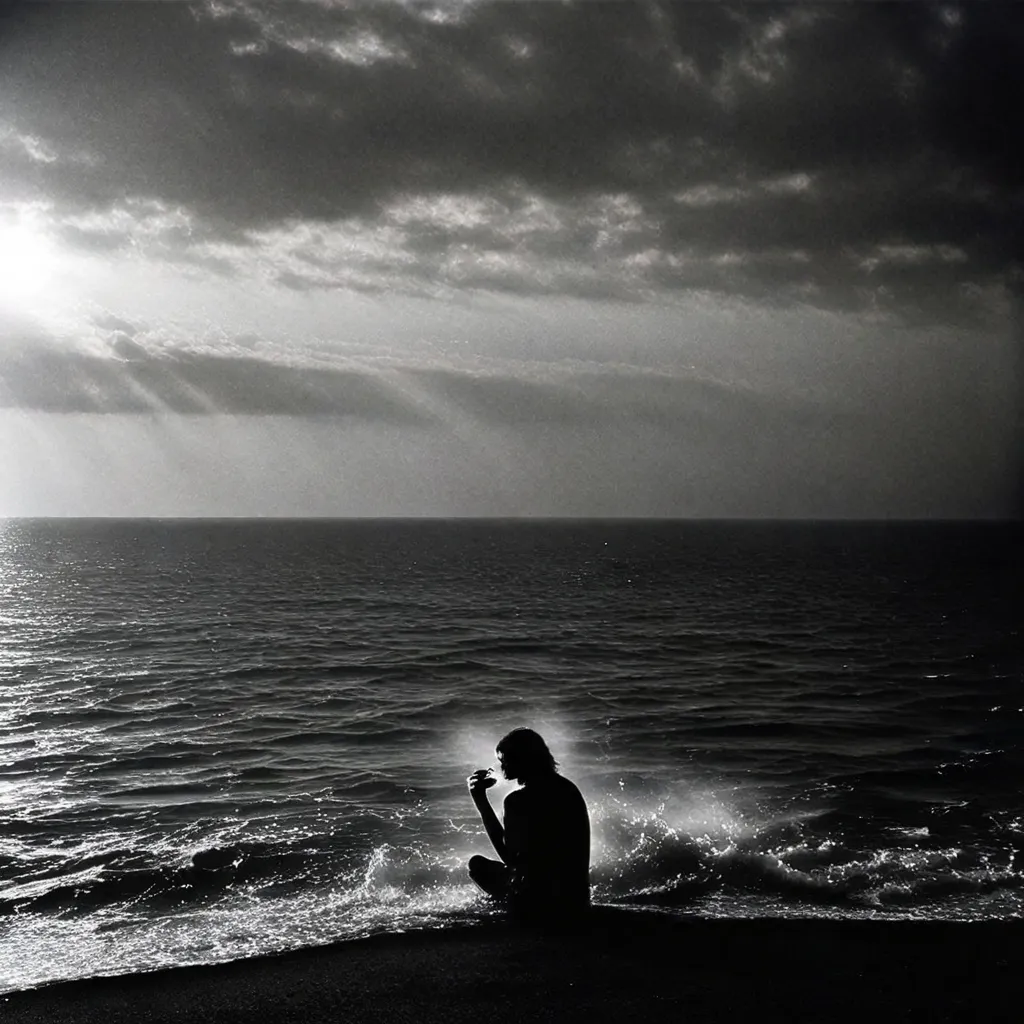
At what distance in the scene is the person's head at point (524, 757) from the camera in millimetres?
7031

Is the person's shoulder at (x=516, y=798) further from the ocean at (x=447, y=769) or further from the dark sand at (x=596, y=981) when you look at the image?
the ocean at (x=447, y=769)

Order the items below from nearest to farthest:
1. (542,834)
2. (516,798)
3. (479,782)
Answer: (542,834), (516,798), (479,782)

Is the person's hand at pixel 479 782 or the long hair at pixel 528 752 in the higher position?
the long hair at pixel 528 752

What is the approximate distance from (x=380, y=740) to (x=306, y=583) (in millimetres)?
53713

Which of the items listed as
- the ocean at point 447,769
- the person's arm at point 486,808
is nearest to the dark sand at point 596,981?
the person's arm at point 486,808

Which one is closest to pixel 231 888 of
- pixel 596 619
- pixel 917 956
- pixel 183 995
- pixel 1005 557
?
pixel 183 995

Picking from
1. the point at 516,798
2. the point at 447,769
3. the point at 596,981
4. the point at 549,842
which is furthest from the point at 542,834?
the point at 447,769

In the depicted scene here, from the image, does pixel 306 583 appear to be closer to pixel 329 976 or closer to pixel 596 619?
pixel 596 619

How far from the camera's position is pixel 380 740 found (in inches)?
765

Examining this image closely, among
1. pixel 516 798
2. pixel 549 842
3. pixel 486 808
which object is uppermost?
pixel 516 798

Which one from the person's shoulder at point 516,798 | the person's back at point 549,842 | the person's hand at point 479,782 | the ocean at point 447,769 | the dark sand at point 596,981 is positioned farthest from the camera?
the ocean at point 447,769

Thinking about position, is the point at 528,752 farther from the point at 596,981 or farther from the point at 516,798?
the point at 596,981

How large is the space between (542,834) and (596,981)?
1.21 metres

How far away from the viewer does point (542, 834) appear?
701 centimetres
